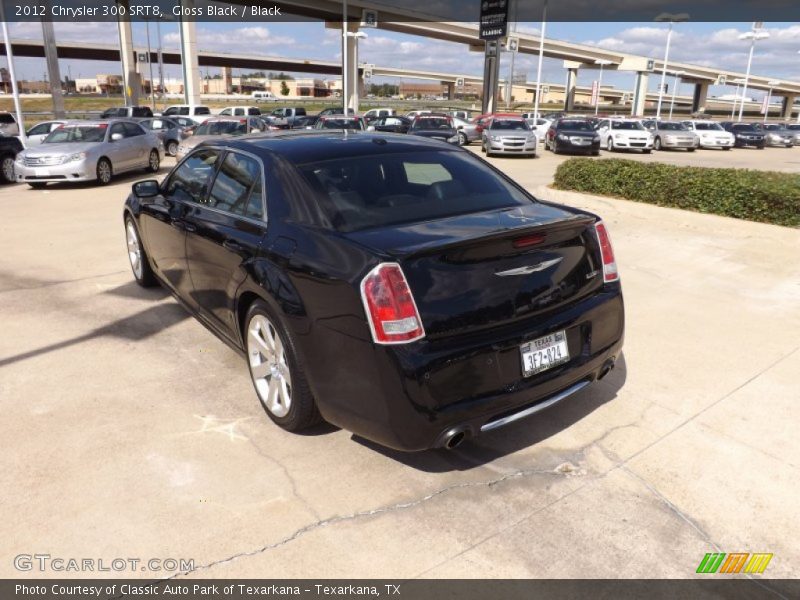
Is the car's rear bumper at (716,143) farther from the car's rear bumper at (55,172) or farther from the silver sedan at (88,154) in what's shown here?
the car's rear bumper at (55,172)

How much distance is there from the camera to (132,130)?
16.7m

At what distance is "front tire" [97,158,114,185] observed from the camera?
596 inches


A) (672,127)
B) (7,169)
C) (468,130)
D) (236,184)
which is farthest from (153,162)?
(672,127)

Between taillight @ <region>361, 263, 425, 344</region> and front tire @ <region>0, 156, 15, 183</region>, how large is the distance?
16853 mm

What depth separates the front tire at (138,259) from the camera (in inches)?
249

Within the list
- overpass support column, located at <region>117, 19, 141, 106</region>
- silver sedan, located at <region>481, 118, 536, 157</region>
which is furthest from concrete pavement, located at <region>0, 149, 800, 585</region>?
overpass support column, located at <region>117, 19, 141, 106</region>

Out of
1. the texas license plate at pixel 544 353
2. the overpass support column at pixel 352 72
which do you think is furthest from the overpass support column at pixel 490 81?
the texas license plate at pixel 544 353

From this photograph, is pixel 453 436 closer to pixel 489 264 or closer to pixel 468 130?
pixel 489 264

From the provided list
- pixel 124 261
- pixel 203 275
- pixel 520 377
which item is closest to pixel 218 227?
pixel 203 275

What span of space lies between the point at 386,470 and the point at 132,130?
1596 centimetres

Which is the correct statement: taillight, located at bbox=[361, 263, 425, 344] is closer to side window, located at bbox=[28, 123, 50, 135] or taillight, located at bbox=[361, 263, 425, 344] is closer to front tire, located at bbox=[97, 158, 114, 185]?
front tire, located at bbox=[97, 158, 114, 185]

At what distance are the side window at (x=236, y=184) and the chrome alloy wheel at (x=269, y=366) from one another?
2.26 feet

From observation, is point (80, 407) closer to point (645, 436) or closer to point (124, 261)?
point (645, 436)

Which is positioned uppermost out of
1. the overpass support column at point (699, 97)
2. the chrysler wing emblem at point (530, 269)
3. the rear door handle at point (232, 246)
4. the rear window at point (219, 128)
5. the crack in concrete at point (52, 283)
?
the overpass support column at point (699, 97)
